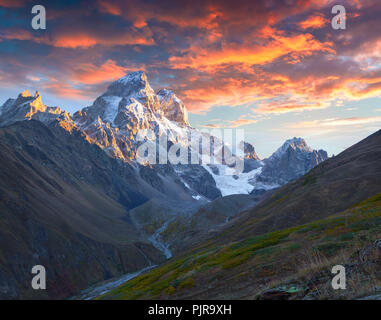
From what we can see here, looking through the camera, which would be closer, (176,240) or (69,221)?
(69,221)

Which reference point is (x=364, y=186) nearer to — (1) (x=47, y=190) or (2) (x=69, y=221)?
(2) (x=69, y=221)

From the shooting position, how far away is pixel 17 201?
141 metres

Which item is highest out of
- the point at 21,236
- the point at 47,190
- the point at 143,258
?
the point at 47,190

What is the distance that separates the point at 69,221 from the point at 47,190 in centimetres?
3668

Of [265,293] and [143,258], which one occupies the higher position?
[265,293]

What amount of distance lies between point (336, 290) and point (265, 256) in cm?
1832

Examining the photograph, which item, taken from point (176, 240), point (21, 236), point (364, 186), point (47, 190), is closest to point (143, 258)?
point (176, 240)

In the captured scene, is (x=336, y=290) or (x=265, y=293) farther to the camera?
(x=265, y=293)
